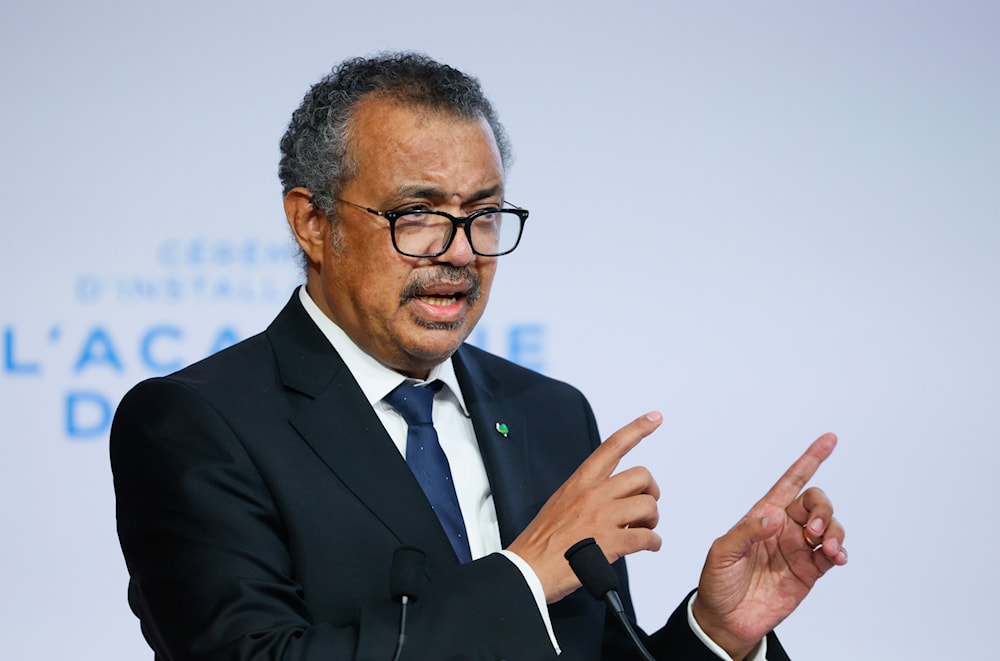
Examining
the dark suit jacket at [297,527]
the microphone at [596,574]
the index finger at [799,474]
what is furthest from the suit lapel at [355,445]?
the index finger at [799,474]

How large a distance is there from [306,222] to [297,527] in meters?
0.64

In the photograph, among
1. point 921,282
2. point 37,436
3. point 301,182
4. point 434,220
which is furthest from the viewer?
point 921,282

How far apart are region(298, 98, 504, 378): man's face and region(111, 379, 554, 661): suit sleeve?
36 cm

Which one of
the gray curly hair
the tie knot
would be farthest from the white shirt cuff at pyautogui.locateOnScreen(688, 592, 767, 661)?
the gray curly hair

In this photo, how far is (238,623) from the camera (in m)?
1.77

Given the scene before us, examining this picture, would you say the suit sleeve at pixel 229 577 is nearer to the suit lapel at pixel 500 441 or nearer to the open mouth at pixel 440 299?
the suit lapel at pixel 500 441

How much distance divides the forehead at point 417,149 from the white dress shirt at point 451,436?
0.31 meters

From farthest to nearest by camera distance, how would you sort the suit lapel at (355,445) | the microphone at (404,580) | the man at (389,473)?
1. the suit lapel at (355,445)
2. the man at (389,473)
3. the microphone at (404,580)

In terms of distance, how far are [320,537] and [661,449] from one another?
194 cm

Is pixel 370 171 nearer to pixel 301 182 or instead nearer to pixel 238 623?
pixel 301 182

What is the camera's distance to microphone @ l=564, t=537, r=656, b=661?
68.2 inches

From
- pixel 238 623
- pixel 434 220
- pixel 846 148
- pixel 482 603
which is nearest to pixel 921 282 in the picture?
pixel 846 148

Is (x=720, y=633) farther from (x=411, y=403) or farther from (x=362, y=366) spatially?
(x=362, y=366)

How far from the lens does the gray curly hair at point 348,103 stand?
216 cm
